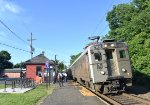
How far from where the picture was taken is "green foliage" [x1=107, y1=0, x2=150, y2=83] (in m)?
38.5

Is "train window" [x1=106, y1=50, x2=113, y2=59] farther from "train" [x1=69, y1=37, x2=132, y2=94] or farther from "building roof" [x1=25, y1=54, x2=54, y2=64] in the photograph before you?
"building roof" [x1=25, y1=54, x2=54, y2=64]

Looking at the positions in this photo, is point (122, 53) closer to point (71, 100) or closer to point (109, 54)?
point (109, 54)

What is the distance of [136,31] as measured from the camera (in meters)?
46.2

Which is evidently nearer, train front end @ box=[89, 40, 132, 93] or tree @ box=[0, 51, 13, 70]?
train front end @ box=[89, 40, 132, 93]

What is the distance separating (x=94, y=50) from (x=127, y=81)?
288cm

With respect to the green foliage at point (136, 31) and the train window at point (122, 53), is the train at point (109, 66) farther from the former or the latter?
the green foliage at point (136, 31)

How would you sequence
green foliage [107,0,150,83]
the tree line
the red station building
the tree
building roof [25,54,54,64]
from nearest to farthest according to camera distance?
1. the tree line
2. green foliage [107,0,150,83]
3. the red station building
4. building roof [25,54,54,64]
5. the tree

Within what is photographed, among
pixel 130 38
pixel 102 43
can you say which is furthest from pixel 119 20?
pixel 102 43

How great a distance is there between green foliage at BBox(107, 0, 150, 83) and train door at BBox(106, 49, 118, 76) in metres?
12.3

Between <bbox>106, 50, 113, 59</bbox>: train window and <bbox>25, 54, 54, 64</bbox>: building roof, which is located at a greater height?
<bbox>25, 54, 54, 64</bbox>: building roof

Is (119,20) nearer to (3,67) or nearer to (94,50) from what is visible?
(94,50)

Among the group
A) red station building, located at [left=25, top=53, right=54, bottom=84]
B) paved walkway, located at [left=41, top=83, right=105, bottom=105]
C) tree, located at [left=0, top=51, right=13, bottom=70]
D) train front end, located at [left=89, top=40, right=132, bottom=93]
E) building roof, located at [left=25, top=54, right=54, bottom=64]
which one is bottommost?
paved walkway, located at [left=41, top=83, right=105, bottom=105]

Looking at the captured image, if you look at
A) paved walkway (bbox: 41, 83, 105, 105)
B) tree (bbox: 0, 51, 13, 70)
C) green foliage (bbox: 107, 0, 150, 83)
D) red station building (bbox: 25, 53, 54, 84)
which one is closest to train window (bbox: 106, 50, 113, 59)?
paved walkway (bbox: 41, 83, 105, 105)

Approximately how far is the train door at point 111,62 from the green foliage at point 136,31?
12322 millimetres
